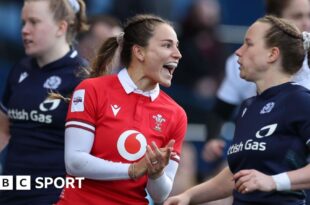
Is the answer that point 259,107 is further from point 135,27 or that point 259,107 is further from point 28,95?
point 28,95

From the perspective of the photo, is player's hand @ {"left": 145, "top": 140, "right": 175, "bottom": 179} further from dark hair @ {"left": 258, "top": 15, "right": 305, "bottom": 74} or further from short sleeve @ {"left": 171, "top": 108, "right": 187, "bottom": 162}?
dark hair @ {"left": 258, "top": 15, "right": 305, "bottom": 74}

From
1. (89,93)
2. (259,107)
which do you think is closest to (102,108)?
(89,93)

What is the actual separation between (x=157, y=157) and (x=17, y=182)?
1524 millimetres

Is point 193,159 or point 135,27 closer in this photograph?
point 135,27

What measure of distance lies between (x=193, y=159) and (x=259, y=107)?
4.71m

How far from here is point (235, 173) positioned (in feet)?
17.7

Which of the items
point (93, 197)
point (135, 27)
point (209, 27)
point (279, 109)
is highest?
point (209, 27)

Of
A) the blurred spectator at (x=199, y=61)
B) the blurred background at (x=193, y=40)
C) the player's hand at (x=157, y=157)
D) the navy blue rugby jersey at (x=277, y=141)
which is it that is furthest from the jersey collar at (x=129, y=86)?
the blurred spectator at (x=199, y=61)

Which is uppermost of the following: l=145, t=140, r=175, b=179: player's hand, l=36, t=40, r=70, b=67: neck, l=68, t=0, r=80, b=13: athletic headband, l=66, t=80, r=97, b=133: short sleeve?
l=68, t=0, r=80, b=13: athletic headband

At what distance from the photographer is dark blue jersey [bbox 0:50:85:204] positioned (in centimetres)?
647

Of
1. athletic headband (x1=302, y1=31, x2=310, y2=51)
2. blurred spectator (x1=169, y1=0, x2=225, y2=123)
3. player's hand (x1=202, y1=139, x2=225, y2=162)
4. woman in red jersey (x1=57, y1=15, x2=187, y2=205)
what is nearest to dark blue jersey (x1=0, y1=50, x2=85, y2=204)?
woman in red jersey (x1=57, y1=15, x2=187, y2=205)

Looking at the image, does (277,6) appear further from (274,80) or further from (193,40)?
(193,40)

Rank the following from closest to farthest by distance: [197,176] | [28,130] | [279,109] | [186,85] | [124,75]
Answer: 1. [279,109]
2. [124,75]
3. [28,130]
4. [197,176]
5. [186,85]

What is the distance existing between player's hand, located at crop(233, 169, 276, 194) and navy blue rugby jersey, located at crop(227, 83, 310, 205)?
0.63 feet
